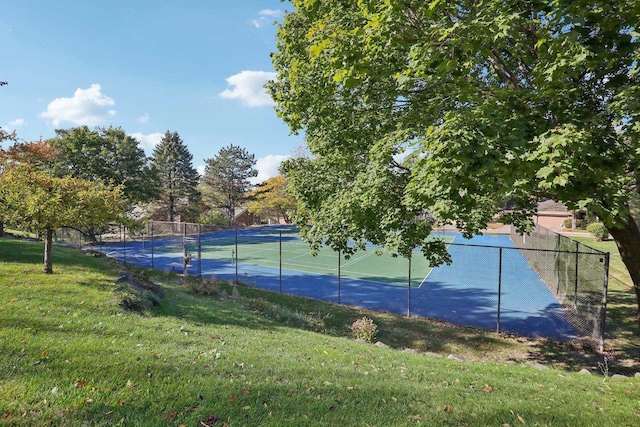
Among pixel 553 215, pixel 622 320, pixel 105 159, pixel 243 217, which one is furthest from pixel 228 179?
pixel 622 320

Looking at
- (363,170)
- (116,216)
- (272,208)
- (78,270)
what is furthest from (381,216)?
(272,208)

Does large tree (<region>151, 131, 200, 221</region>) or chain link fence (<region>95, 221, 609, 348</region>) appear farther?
large tree (<region>151, 131, 200, 221</region>)

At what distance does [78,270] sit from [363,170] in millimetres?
9248

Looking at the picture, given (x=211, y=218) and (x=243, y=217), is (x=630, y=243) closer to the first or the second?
(x=211, y=218)

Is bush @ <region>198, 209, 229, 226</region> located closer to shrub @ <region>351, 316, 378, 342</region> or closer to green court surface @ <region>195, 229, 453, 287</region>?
green court surface @ <region>195, 229, 453, 287</region>

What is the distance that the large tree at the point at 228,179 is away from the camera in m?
57.1

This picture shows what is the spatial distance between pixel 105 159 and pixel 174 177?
13.7 m

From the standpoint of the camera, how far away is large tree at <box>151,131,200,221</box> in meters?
46.0

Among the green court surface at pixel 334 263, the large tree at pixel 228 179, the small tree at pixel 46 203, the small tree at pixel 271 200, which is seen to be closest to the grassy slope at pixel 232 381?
the small tree at pixel 46 203

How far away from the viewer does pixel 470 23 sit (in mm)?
4188

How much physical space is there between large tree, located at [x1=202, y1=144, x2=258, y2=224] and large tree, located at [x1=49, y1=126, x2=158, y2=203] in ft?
67.3

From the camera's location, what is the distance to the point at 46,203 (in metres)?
8.59

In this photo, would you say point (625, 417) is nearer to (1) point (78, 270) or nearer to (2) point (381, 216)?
(2) point (381, 216)

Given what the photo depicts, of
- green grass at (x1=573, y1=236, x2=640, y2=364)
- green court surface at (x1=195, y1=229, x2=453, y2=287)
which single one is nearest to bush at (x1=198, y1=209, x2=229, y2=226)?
green court surface at (x1=195, y1=229, x2=453, y2=287)
